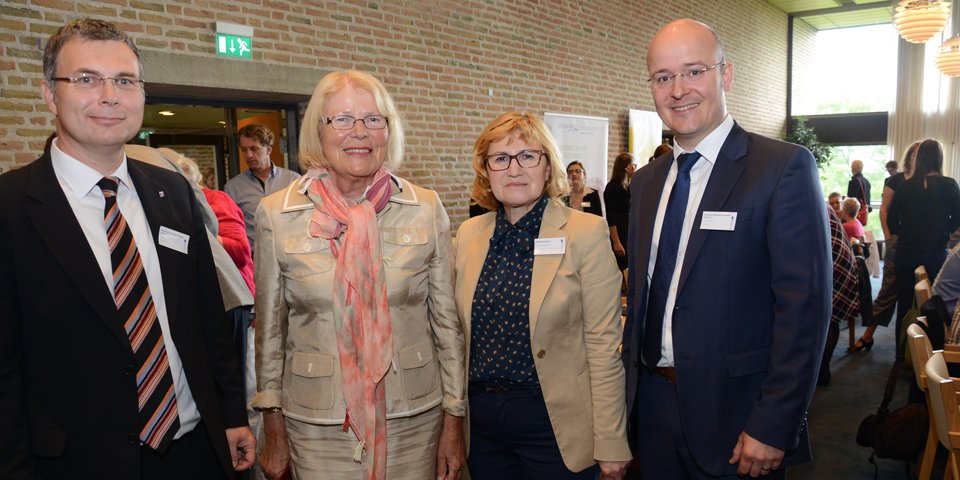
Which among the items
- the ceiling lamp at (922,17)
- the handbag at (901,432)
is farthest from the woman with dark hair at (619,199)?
the ceiling lamp at (922,17)

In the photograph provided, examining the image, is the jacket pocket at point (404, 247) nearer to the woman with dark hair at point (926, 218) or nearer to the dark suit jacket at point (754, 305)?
the dark suit jacket at point (754, 305)

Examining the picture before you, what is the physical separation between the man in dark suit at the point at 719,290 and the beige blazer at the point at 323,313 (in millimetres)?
605

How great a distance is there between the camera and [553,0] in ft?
27.9

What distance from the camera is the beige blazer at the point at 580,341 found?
6.31ft

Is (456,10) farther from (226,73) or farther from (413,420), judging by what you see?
(413,420)

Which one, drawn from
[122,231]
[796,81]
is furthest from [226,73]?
[796,81]

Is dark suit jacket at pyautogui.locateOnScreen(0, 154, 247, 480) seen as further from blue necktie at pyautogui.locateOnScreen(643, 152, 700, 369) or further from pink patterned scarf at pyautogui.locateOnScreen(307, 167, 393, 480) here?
blue necktie at pyautogui.locateOnScreen(643, 152, 700, 369)

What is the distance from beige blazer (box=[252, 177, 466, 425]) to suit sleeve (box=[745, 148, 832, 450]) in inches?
33.6

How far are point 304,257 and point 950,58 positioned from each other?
439 inches

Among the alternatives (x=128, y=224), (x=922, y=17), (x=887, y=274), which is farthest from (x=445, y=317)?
(x=922, y=17)

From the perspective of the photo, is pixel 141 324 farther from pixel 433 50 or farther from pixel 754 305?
pixel 433 50

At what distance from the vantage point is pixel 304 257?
1.78 meters

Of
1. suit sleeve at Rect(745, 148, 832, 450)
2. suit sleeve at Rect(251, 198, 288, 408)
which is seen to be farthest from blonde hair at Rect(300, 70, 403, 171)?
suit sleeve at Rect(745, 148, 832, 450)

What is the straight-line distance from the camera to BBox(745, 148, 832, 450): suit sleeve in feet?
5.26
